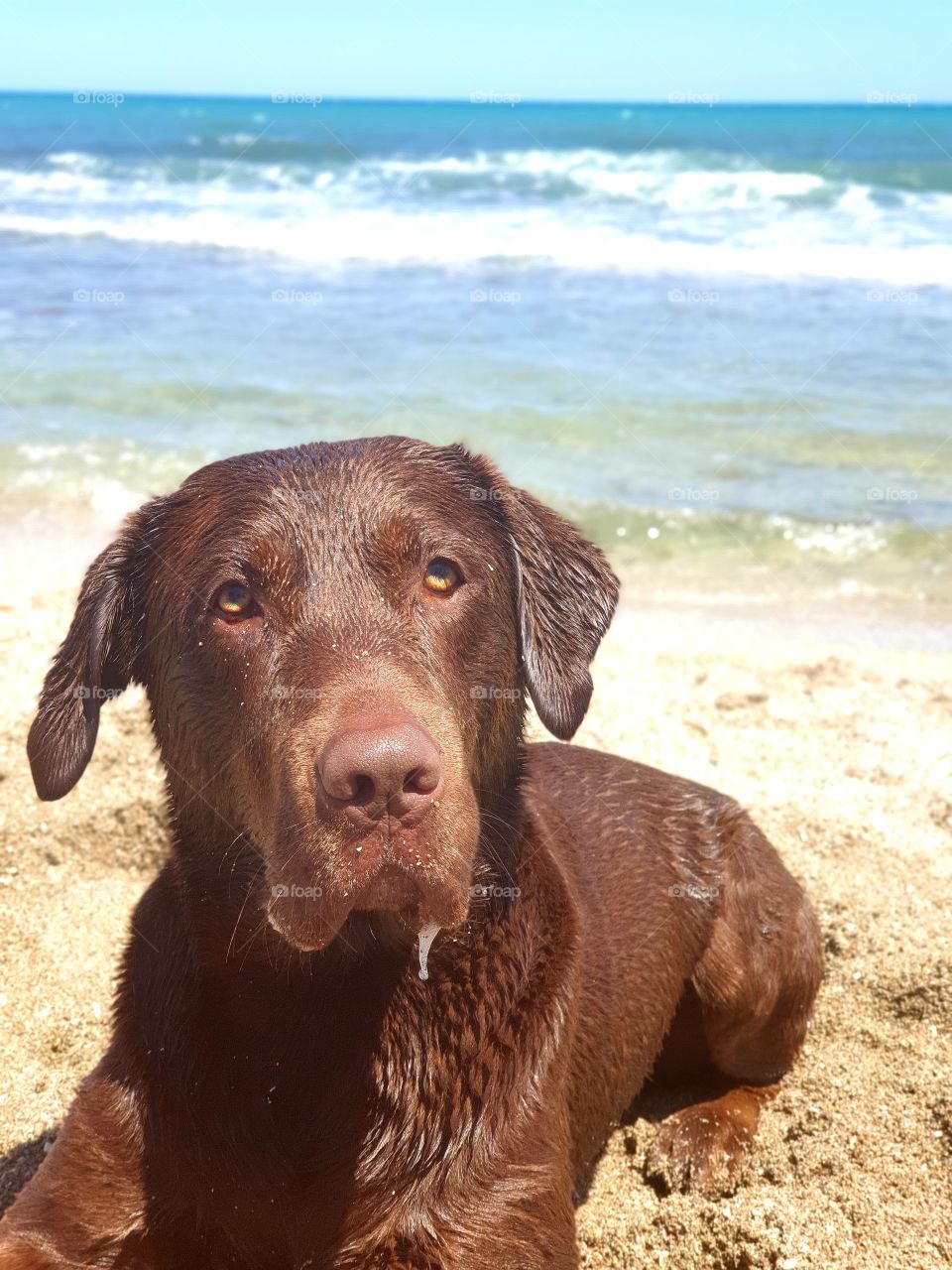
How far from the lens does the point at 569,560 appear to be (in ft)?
11.5

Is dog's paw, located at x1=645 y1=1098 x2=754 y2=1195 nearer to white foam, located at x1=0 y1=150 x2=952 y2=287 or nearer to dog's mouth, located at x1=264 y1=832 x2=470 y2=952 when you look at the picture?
dog's mouth, located at x1=264 y1=832 x2=470 y2=952

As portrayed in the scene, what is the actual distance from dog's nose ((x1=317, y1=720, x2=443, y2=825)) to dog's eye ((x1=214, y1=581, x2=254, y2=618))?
586 mm

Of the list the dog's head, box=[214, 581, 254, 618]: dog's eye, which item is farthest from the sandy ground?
box=[214, 581, 254, 618]: dog's eye

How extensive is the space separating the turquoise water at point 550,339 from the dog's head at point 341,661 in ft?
18.0

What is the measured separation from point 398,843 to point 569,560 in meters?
1.19

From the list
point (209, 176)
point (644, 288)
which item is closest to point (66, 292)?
point (644, 288)

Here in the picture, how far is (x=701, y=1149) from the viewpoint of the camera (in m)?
4.09

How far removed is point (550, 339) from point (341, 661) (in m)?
12.4

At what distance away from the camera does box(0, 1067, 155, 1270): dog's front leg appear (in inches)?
115

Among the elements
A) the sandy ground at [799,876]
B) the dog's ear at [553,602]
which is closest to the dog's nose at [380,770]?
the dog's ear at [553,602]

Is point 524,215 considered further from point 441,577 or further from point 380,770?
point 380,770

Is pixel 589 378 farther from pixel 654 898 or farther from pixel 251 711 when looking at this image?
pixel 251 711

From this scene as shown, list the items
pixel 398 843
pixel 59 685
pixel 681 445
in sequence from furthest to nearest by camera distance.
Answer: pixel 681 445 → pixel 59 685 → pixel 398 843

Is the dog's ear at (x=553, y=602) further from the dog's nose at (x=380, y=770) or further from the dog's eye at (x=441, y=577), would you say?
the dog's nose at (x=380, y=770)
